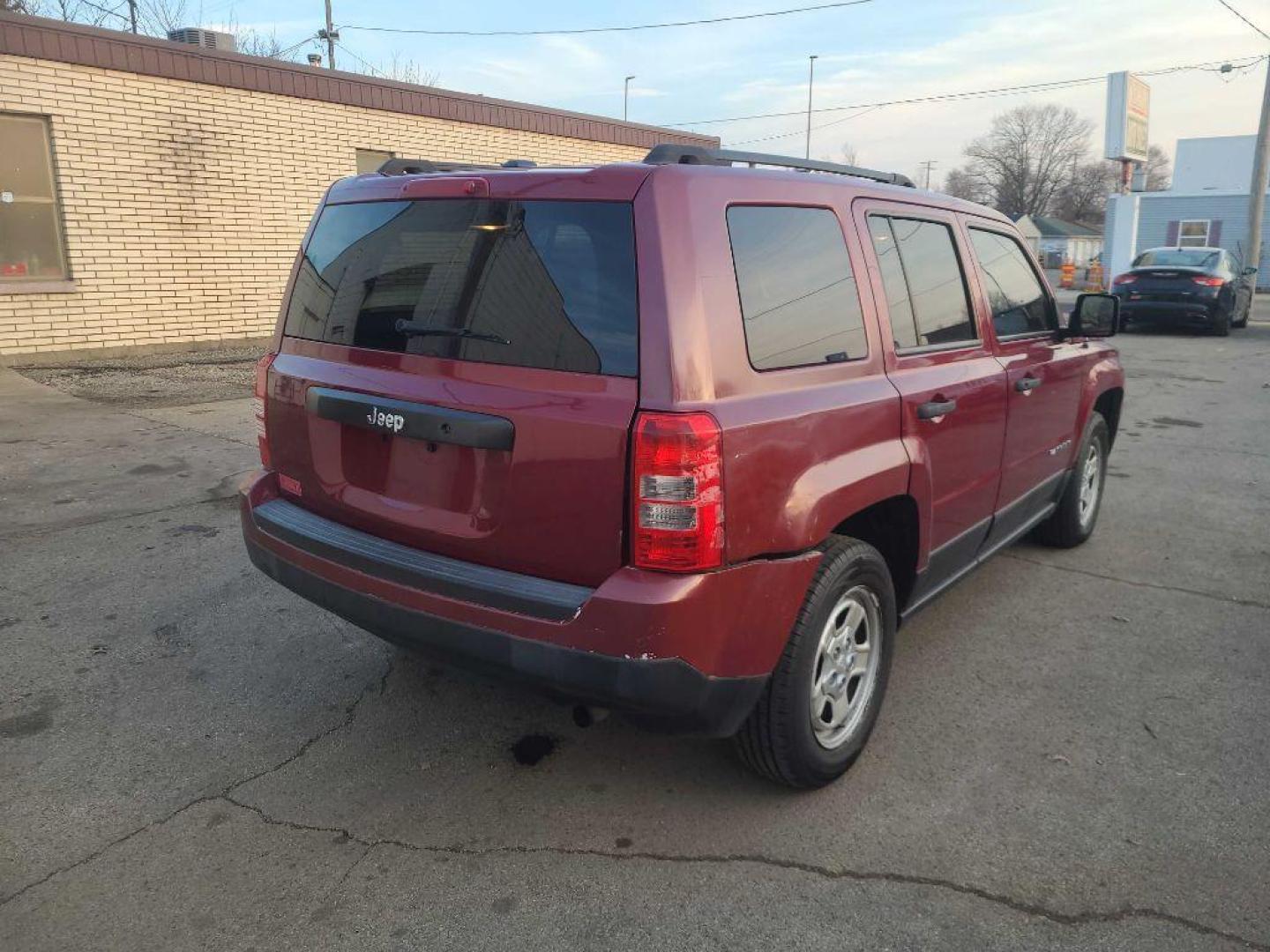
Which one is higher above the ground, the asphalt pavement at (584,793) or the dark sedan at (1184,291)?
the dark sedan at (1184,291)

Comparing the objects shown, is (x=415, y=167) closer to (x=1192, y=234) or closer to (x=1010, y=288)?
(x=1010, y=288)

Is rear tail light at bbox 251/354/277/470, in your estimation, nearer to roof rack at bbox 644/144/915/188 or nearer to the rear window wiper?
the rear window wiper

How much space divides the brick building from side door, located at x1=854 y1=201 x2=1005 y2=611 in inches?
416

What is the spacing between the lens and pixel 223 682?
368cm

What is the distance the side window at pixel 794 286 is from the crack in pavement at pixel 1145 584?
2781mm

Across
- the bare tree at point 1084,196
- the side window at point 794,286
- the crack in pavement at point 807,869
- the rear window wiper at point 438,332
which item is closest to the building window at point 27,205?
the rear window wiper at point 438,332

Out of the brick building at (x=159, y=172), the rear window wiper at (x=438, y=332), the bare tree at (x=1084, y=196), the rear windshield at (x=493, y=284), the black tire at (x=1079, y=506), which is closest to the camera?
the rear windshield at (x=493, y=284)

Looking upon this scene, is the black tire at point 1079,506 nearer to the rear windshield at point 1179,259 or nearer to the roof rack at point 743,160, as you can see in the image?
the roof rack at point 743,160

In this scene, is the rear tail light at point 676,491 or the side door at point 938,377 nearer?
the rear tail light at point 676,491

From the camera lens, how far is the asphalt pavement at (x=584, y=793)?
8.01ft

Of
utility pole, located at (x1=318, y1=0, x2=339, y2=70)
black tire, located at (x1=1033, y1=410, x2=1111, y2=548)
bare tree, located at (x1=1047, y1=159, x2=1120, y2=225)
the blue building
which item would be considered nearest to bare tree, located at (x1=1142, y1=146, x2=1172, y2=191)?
bare tree, located at (x1=1047, y1=159, x2=1120, y2=225)

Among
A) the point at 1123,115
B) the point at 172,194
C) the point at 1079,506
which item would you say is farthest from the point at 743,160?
the point at 1123,115

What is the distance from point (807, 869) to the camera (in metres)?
2.65

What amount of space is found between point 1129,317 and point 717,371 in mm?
18114
